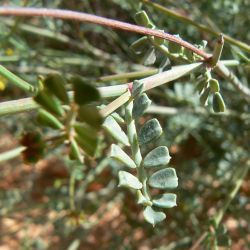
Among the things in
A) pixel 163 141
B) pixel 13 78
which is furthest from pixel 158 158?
pixel 163 141

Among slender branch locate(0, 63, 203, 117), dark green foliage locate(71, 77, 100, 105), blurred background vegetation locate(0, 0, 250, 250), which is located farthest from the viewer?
blurred background vegetation locate(0, 0, 250, 250)

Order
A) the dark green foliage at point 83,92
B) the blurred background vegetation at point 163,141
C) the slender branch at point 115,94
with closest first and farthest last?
the dark green foliage at point 83,92, the slender branch at point 115,94, the blurred background vegetation at point 163,141

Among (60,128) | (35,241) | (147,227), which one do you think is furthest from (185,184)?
(60,128)

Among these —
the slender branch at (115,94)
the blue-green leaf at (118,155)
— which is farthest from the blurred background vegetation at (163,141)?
the blue-green leaf at (118,155)

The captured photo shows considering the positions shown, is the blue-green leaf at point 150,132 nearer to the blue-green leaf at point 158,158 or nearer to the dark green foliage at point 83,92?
the blue-green leaf at point 158,158

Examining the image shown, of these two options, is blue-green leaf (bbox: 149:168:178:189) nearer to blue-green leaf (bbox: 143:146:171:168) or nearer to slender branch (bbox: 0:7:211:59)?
blue-green leaf (bbox: 143:146:171:168)

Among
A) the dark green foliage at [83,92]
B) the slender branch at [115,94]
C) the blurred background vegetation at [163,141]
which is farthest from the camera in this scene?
the blurred background vegetation at [163,141]

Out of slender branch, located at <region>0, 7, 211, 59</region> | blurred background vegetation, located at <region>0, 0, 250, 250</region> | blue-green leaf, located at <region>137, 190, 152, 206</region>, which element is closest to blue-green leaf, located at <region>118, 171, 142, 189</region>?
blue-green leaf, located at <region>137, 190, 152, 206</region>
